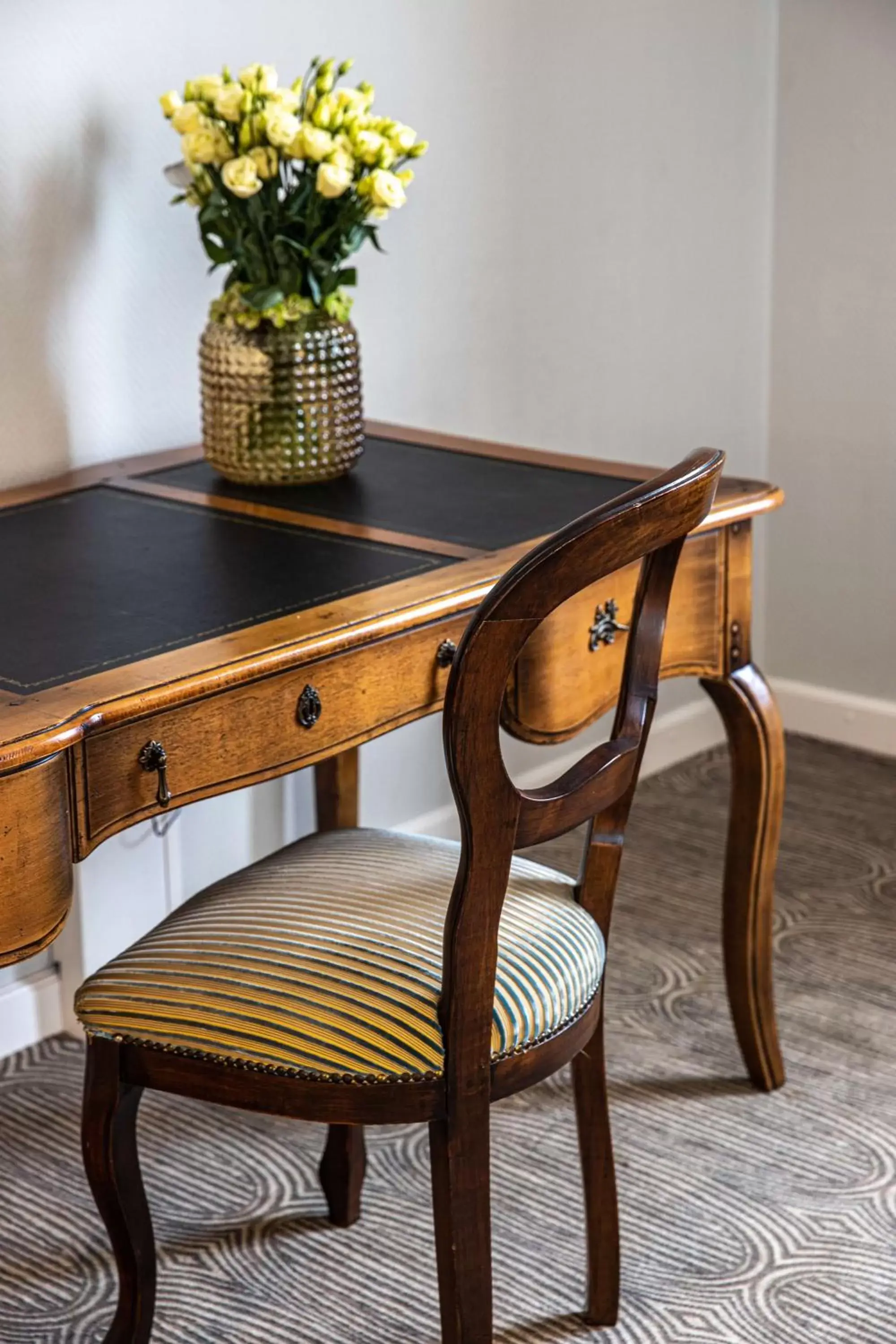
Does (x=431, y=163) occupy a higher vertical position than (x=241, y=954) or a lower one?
higher

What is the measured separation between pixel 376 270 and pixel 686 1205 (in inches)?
58.5

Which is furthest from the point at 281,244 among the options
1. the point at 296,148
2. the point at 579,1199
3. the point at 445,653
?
the point at 579,1199

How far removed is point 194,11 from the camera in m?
2.28

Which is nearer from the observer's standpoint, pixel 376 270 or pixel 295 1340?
pixel 295 1340

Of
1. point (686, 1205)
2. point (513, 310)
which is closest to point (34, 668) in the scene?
point (686, 1205)

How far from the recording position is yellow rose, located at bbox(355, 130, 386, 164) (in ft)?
6.45

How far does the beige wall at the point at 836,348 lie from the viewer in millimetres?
3244

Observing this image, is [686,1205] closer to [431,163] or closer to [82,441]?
[82,441]

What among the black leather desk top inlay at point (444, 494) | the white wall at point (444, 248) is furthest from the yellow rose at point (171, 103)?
the black leather desk top inlay at point (444, 494)

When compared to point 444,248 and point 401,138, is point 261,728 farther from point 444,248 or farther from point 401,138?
point 444,248

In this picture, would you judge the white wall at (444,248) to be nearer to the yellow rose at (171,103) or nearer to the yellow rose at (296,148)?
the yellow rose at (171,103)

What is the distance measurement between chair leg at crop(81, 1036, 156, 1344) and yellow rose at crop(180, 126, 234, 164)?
105 cm

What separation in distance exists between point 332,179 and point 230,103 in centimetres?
15

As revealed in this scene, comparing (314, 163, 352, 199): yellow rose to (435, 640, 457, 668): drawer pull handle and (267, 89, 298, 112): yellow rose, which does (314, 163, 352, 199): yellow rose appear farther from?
(435, 640, 457, 668): drawer pull handle
